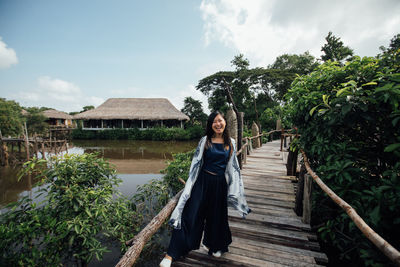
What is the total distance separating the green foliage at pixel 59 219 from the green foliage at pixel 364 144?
11.8 ft

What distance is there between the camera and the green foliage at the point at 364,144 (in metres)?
1.66

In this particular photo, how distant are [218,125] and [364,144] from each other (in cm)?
206

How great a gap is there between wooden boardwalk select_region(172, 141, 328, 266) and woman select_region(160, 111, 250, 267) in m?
0.25

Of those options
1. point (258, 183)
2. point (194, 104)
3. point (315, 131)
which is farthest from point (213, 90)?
point (315, 131)

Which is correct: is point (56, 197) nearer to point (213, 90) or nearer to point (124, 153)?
point (124, 153)

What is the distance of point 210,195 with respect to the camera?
7.11 feet

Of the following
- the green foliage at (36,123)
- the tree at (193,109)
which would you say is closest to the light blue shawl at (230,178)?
the tree at (193,109)

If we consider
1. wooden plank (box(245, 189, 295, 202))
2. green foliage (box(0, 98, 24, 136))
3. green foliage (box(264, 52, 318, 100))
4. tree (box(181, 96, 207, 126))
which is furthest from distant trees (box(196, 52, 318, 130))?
green foliage (box(0, 98, 24, 136))

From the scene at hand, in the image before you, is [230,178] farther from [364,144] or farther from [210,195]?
[364,144]

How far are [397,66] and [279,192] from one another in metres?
3.18

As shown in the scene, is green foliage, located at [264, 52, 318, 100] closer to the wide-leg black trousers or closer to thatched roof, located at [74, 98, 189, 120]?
thatched roof, located at [74, 98, 189, 120]

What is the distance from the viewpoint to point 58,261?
2719 mm

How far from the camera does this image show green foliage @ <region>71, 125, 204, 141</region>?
22.5m

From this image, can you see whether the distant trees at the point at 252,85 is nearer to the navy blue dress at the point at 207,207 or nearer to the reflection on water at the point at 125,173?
the reflection on water at the point at 125,173
